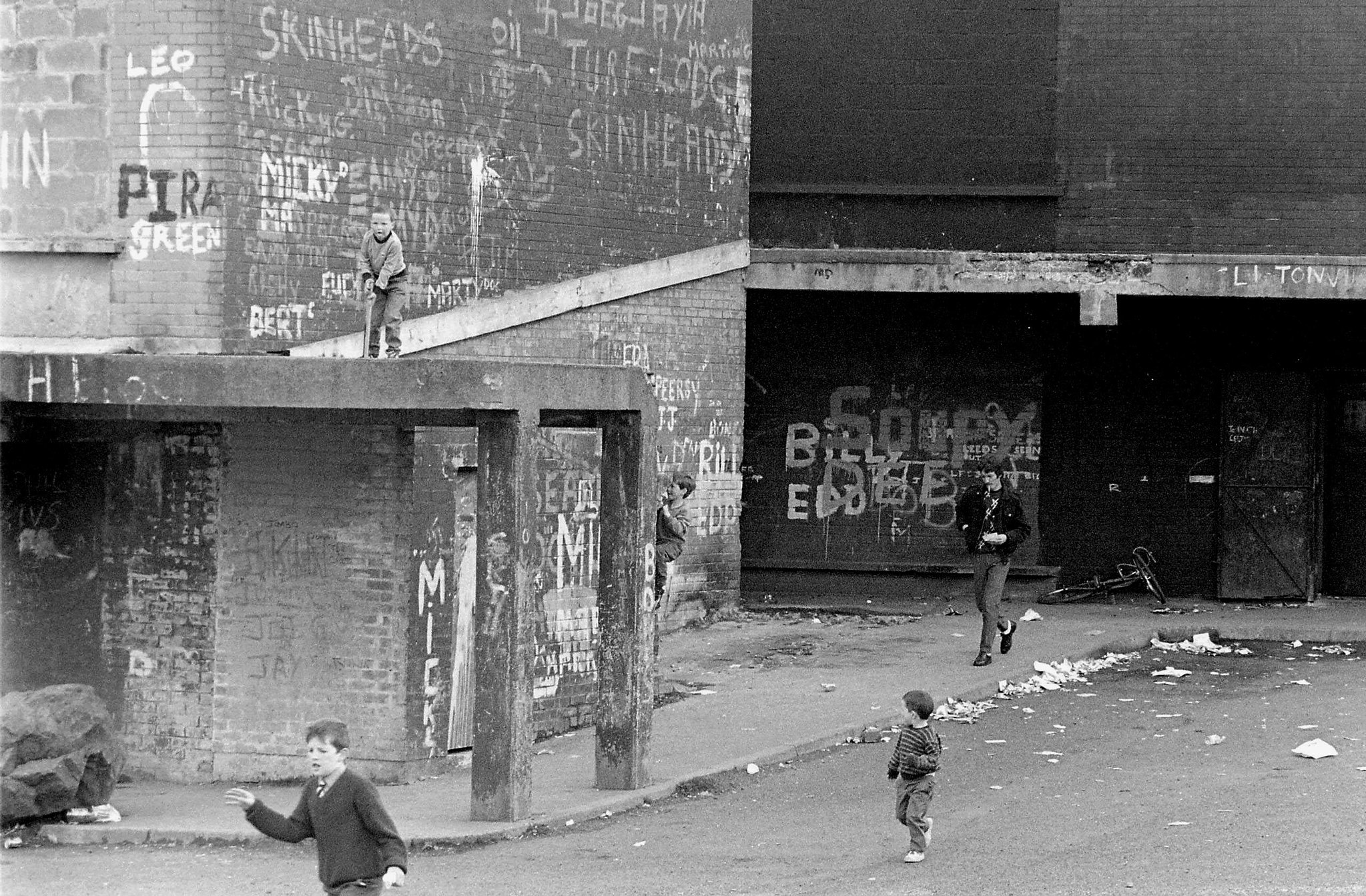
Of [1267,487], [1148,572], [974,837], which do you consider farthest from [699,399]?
[974,837]

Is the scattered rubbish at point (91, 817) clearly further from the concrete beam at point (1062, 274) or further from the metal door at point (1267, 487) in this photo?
the metal door at point (1267, 487)

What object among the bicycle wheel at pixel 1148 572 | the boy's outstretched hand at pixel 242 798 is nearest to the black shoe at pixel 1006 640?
the bicycle wheel at pixel 1148 572

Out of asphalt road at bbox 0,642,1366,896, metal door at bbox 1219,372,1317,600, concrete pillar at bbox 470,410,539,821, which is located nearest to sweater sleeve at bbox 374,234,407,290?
concrete pillar at bbox 470,410,539,821

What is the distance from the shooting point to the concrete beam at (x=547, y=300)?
45.2 ft

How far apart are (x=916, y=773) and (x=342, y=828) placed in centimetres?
397

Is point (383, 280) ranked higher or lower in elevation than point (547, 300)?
lower

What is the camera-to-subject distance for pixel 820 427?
68.6 feet

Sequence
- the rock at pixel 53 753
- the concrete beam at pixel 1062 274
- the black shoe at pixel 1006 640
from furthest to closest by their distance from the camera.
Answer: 1. the concrete beam at pixel 1062 274
2. the black shoe at pixel 1006 640
3. the rock at pixel 53 753

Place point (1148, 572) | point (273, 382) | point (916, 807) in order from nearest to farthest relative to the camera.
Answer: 1. point (916, 807)
2. point (273, 382)
3. point (1148, 572)

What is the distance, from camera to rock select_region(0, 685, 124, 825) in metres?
10.8

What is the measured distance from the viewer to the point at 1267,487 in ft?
66.3

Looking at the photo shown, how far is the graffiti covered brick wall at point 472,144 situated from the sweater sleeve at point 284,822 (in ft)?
A: 19.0

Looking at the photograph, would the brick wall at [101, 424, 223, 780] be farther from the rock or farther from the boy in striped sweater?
the boy in striped sweater

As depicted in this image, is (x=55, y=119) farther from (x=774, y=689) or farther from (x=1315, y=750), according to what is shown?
(x=1315, y=750)
